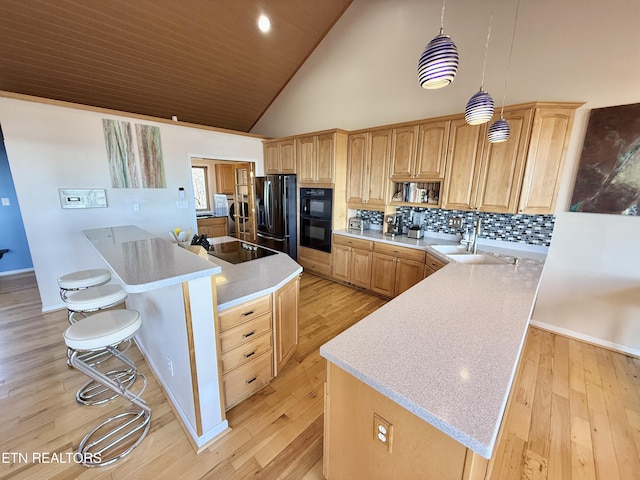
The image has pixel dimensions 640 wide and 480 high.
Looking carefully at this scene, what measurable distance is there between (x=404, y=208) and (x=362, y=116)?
1554 millimetres

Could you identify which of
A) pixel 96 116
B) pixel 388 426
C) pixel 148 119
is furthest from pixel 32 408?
pixel 148 119

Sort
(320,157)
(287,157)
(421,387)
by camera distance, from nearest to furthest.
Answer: (421,387) → (320,157) → (287,157)

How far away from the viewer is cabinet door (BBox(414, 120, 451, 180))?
284cm

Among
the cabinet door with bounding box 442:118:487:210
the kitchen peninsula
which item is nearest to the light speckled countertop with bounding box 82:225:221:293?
the kitchen peninsula

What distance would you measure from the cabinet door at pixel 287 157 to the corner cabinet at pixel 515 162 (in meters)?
2.35

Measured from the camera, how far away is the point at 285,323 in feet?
6.70

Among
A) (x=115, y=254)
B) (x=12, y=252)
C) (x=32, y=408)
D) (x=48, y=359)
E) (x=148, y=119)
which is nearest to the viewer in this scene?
(x=115, y=254)

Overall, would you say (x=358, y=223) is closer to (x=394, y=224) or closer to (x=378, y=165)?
(x=394, y=224)

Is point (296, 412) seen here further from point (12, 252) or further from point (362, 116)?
point (12, 252)

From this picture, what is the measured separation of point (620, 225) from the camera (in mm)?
2332

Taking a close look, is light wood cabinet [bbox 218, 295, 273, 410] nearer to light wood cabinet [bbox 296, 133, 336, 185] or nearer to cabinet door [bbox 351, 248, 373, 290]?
cabinet door [bbox 351, 248, 373, 290]

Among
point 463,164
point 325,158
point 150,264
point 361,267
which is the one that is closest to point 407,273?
point 361,267

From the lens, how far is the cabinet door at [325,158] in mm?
3656

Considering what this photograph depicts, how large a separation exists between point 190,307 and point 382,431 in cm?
101
